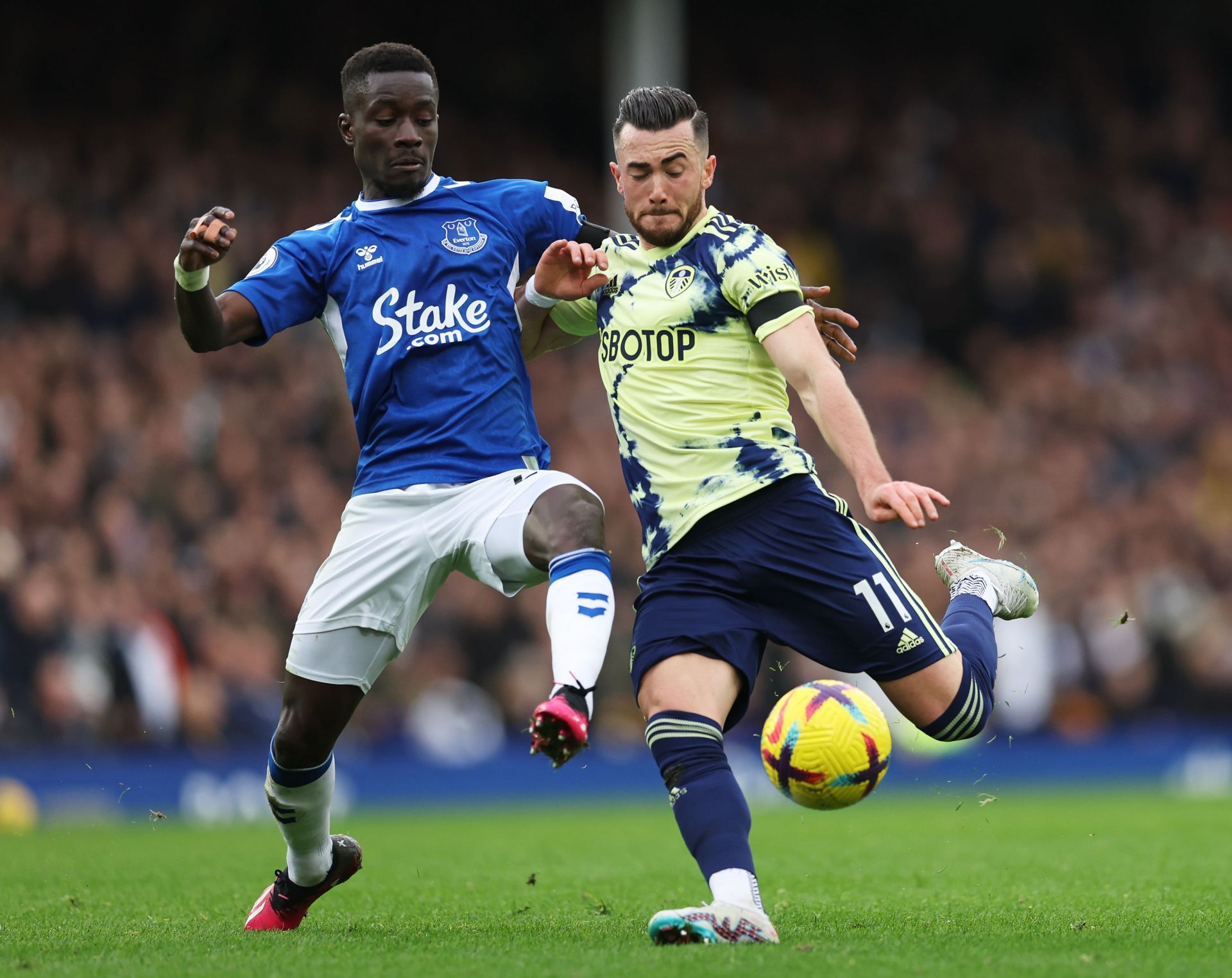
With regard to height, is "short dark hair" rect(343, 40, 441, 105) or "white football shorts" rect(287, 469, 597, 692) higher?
"short dark hair" rect(343, 40, 441, 105)

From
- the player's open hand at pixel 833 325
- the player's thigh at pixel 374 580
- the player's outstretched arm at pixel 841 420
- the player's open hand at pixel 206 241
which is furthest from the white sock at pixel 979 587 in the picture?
the player's open hand at pixel 206 241

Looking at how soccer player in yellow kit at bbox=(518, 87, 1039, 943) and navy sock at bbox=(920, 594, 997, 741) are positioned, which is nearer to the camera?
soccer player in yellow kit at bbox=(518, 87, 1039, 943)

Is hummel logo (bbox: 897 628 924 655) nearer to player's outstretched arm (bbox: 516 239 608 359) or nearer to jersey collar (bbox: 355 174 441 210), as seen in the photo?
player's outstretched arm (bbox: 516 239 608 359)

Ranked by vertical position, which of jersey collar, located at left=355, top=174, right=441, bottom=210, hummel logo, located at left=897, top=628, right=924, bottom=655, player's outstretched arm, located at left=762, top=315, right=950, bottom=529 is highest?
jersey collar, located at left=355, top=174, right=441, bottom=210

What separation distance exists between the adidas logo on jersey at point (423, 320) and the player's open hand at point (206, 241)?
0.58 meters

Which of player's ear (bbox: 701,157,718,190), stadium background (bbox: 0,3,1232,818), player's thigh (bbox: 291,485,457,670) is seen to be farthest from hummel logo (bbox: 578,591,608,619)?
stadium background (bbox: 0,3,1232,818)

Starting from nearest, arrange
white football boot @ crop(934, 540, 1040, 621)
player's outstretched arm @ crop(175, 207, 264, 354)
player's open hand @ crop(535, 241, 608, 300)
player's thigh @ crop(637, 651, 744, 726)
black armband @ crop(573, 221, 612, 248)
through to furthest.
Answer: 1. player's thigh @ crop(637, 651, 744, 726)
2. player's outstretched arm @ crop(175, 207, 264, 354)
3. player's open hand @ crop(535, 241, 608, 300)
4. black armband @ crop(573, 221, 612, 248)
5. white football boot @ crop(934, 540, 1040, 621)

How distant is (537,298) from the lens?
5801mm

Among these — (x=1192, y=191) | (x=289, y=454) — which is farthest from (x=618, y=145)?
(x=1192, y=191)

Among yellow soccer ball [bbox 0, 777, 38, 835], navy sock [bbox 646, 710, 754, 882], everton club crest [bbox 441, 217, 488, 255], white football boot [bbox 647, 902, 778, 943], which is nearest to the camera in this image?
white football boot [bbox 647, 902, 778, 943]

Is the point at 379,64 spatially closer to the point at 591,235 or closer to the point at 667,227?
the point at 591,235

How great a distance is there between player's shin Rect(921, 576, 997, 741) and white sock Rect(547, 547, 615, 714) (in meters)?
1.15

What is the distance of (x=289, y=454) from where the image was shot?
609 inches

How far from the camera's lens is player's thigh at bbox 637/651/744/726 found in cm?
515
